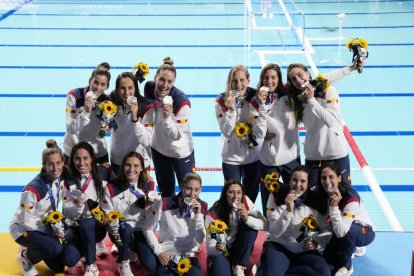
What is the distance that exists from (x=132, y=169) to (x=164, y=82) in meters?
0.70

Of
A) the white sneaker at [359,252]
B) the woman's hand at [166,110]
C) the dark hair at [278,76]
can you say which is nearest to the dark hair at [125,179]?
the woman's hand at [166,110]

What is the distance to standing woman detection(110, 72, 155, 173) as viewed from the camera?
479 cm

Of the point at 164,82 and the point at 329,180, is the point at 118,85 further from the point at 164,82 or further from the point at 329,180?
the point at 329,180

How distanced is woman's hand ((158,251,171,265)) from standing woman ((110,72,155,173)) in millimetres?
765

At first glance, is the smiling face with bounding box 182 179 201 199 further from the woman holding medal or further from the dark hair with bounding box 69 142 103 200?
the woman holding medal

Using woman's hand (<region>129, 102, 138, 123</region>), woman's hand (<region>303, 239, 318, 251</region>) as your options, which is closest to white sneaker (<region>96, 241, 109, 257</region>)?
woman's hand (<region>129, 102, 138, 123</region>)

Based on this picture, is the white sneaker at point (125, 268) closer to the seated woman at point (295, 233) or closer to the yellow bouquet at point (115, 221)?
the yellow bouquet at point (115, 221)

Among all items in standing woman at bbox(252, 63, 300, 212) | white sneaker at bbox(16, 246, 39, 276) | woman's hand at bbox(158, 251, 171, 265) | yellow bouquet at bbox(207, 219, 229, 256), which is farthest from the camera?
standing woman at bbox(252, 63, 300, 212)

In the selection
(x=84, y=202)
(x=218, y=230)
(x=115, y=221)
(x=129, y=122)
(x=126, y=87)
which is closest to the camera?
(x=218, y=230)

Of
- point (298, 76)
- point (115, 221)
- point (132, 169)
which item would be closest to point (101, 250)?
point (115, 221)

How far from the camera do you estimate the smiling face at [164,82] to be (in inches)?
191

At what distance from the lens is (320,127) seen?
490 cm

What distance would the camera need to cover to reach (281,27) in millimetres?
11258

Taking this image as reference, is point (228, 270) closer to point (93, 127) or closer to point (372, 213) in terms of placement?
point (93, 127)
